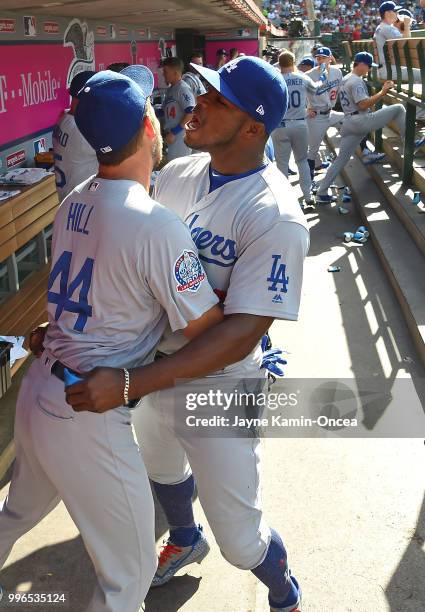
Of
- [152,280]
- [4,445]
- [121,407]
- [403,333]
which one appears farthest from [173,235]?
[403,333]

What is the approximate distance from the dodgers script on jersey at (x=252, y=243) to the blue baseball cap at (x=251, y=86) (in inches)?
7.8

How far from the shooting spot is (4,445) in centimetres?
361

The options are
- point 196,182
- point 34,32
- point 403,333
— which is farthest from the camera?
point 34,32

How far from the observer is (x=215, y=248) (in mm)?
2143

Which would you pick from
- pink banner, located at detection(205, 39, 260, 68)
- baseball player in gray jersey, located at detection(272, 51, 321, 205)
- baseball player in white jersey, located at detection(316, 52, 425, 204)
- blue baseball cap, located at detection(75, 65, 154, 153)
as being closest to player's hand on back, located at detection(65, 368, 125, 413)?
blue baseball cap, located at detection(75, 65, 154, 153)

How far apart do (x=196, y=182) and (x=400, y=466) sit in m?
1.99

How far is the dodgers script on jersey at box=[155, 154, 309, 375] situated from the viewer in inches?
79.1

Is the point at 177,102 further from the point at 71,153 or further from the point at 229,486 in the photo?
the point at 229,486

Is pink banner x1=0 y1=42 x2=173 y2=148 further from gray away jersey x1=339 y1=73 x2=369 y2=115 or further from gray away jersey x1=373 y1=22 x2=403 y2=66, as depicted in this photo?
gray away jersey x1=373 y1=22 x2=403 y2=66

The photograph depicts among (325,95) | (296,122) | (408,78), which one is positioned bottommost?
(296,122)

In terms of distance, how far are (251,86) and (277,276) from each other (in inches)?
24.0

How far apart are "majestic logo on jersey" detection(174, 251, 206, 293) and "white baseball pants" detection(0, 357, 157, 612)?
1.33 feet

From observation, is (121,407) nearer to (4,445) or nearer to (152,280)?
(152,280)

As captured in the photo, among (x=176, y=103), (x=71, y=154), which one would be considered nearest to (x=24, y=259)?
(x=71, y=154)
